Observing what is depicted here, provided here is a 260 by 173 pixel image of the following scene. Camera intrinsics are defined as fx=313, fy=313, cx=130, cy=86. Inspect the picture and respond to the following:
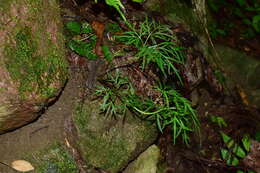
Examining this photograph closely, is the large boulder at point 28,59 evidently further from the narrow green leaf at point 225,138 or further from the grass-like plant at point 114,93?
the narrow green leaf at point 225,138

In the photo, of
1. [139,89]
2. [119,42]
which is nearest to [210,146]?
[139,89]

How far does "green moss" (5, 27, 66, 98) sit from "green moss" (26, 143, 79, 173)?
0.49 m

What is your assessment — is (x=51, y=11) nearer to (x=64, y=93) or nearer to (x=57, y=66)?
(x=57, y=66)

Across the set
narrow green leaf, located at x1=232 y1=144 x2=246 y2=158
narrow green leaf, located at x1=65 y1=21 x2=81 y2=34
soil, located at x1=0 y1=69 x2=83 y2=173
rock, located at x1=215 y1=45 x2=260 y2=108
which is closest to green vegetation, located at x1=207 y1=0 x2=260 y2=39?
rock, located at x1=215 y1=45 x2=260 y2=108

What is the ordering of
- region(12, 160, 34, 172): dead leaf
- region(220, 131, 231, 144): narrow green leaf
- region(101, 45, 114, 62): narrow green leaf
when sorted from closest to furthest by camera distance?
region(12, 160, 34, 172): dead leaf, region(101, 45, 114, 62): narrow green leaf, region(220, 131, 231, 144): narrow green leaf

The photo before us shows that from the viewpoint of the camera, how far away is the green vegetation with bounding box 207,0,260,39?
188 inches

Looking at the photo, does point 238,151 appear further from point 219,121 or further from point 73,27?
point 73,27

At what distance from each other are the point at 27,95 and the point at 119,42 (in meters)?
1.10

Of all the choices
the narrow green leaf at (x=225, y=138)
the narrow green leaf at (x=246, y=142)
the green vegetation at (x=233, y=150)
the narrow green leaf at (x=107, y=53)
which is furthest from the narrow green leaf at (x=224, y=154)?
the narrow green leaf at (x=107, y=53)

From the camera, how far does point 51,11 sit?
7.82ft

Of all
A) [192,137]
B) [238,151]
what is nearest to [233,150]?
[238,151]

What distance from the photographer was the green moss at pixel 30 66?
6.64ft

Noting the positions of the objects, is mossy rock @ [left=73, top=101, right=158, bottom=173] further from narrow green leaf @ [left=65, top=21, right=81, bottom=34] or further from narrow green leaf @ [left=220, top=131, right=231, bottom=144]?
narrow green leaf @ [left=220, top=131, right=231, bottom=144]

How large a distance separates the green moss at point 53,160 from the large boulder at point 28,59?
11.7 inches
